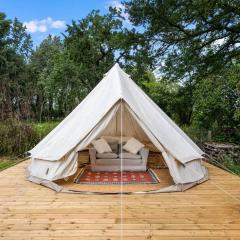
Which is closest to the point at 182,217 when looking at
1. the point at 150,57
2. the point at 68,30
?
the point at 150,57

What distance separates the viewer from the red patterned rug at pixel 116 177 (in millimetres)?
4621

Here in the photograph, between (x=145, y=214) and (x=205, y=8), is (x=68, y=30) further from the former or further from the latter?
(x=145, y=214)

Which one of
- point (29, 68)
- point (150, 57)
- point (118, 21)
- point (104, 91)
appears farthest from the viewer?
point (29, 68)

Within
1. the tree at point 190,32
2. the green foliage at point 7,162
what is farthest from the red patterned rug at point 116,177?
the tree at point 190,32

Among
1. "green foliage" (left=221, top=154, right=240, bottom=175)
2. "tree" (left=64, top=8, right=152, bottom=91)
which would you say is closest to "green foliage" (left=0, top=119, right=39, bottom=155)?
"green foliage" (left=221, top=154, right=240, bottom=175)

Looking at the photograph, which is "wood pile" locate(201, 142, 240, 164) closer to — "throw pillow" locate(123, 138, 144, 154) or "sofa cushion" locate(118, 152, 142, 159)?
"throw pillow" locate(123, 138, 144, 154)

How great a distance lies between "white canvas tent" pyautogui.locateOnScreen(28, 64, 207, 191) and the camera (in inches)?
170

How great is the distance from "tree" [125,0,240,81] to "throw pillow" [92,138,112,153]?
12.7 ft

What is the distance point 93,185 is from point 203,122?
4532 mm

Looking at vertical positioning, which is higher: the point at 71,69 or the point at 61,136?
the point at 71,69

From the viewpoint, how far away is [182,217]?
3.16m

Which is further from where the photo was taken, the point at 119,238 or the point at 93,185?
the point at 93,185

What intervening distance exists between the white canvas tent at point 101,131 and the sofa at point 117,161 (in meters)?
0.83

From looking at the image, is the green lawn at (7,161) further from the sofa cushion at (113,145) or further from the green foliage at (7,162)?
the sofa cushion at (113,145)
